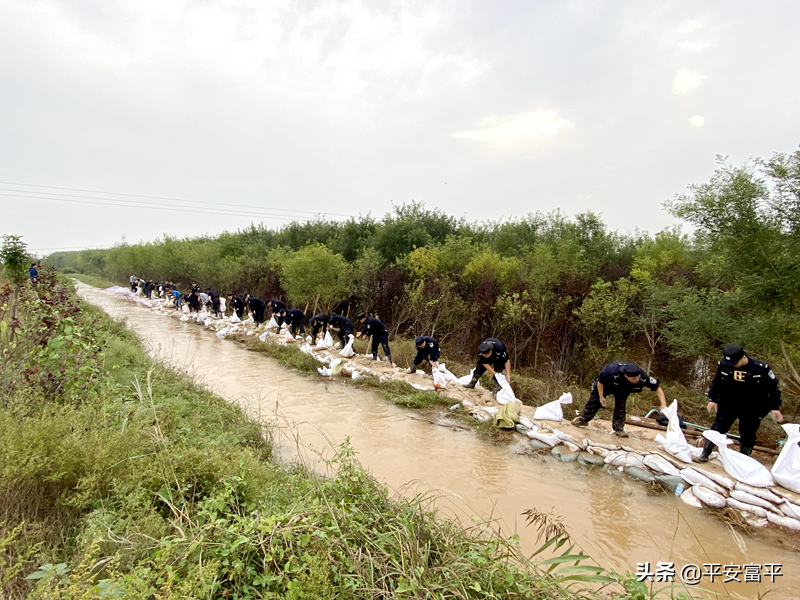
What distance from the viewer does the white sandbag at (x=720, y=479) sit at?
4059 mm

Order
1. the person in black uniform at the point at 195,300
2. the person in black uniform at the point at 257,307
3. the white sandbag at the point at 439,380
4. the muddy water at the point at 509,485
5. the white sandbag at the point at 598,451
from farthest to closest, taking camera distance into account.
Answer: the person in black uniform at the point at 195,300 → the person in black uniform at the point at 257,307 → the white sandbag at the point at 439,380 → the white sandbag at the point at 598,451 → the muddy water at the point at 509,485

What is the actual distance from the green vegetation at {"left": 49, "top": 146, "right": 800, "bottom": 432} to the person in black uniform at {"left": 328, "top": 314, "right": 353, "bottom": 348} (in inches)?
82.6

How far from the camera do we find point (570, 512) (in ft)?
13.3

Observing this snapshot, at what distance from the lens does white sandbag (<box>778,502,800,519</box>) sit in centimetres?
360

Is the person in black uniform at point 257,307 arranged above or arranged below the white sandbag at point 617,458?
above

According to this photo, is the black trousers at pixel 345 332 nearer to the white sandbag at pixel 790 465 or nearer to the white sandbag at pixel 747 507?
the white sandbag at pixel 747 507

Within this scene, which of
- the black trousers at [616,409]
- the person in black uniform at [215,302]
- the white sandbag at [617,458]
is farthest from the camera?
the person in black uniform at [215,302]

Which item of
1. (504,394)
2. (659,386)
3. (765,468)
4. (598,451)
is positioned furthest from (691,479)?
(504,394)

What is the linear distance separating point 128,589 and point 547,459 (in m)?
4.73

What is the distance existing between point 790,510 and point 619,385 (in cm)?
194

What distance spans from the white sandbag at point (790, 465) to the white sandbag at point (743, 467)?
9 centimetres

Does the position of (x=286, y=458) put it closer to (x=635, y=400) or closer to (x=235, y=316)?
(x=635, y=400)

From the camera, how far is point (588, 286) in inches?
397

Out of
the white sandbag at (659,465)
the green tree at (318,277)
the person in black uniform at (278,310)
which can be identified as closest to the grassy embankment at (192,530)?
the white sandbag at (659,465)
